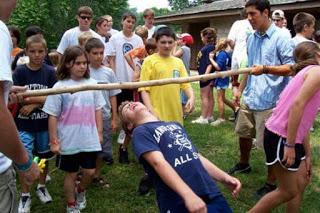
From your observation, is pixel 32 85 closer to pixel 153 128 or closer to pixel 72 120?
pixel 72 120

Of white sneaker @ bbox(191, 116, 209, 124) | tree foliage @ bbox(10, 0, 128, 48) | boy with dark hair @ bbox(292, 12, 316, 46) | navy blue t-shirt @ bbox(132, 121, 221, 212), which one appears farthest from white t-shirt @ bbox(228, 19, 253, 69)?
tree foliage @ bbox(10, 0, 128, 48)

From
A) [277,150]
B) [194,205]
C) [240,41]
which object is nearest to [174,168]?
[194,205]

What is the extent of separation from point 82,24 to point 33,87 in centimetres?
243

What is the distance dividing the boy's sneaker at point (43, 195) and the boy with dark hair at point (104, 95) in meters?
0.65

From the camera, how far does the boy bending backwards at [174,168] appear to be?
8.47ft

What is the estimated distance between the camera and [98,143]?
14.2 feet

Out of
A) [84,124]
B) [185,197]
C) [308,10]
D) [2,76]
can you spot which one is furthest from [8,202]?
[308,10]

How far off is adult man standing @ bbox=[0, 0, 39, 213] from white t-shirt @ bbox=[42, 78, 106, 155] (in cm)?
189

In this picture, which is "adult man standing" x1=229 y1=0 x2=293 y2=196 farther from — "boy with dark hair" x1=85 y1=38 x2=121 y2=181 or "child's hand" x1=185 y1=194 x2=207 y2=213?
"child's hand" x1=185 y1=194 x2=207 y2=213

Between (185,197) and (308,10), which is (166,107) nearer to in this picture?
(185,197)

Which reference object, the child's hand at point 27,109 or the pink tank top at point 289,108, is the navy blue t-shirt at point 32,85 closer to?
the child's hand at point 27,109

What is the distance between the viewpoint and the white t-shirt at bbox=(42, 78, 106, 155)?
4211 millimetres

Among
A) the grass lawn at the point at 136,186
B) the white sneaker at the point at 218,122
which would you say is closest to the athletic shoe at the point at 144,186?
the grass lawn at the point at 136,186

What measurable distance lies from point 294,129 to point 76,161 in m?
2.05
